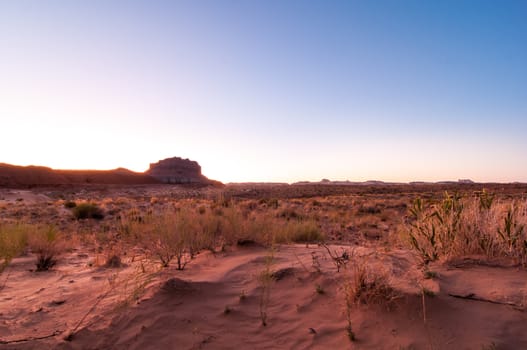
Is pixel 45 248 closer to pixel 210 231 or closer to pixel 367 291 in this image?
pixel 210 231

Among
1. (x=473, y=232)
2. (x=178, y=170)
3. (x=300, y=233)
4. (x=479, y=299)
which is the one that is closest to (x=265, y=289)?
(x=479, y=299)

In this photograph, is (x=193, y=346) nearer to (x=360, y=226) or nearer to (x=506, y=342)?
(x=506, y=342)

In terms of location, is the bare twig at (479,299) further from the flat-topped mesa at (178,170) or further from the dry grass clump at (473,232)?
the flat-topped mesa at (178,170)

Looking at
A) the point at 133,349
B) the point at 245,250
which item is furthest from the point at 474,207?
the point at 133,349

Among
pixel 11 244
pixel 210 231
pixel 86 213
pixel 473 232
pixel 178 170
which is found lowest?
pixel 86 213

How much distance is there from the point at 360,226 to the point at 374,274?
8.97 meters

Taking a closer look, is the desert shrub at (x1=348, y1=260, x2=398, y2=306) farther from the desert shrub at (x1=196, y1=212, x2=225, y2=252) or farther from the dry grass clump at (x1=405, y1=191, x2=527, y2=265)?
the desert shrub at (x1=196, y1=212, x2=225, y2=252)

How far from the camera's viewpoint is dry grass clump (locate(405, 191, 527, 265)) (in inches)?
155

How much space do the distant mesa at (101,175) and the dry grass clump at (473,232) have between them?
5501cm

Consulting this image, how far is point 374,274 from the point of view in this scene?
11.1 ft

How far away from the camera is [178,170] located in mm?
97688

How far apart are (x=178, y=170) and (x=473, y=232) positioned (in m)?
97.8

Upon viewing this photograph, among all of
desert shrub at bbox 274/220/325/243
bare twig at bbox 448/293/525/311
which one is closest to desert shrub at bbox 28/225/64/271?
desert shrub at bbox 274/220/325/243

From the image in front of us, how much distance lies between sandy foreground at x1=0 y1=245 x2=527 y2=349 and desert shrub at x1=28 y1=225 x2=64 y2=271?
1.35 meters
